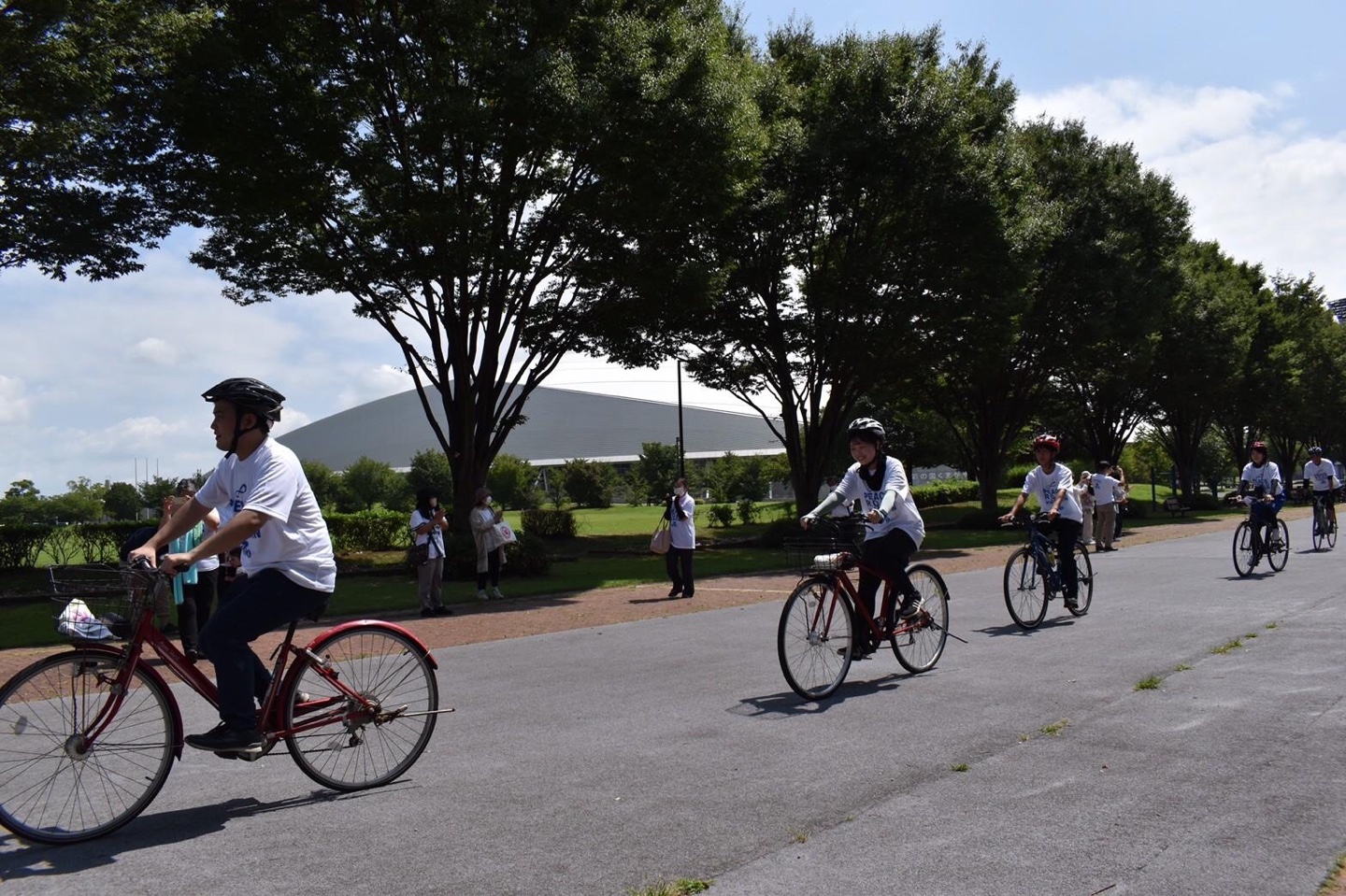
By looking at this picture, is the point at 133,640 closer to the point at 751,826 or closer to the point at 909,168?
the point at 751,826

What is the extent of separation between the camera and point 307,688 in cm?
521

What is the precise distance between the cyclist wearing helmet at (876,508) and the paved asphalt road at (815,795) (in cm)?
68

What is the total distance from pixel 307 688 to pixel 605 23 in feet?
51.2

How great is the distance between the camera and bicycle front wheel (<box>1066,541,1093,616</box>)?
1146cm

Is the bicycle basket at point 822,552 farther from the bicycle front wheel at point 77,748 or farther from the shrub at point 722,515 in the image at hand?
the shrub at point 722,515

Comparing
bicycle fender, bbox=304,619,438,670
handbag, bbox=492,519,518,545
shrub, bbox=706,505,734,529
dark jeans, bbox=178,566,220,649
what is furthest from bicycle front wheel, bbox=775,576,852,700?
shrub, bbox=706,505,734,529

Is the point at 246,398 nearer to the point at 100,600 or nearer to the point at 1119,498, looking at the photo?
the point at 100,600

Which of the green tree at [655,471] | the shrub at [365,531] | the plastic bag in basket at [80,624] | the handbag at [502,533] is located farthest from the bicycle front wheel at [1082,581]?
the green tree at [655,471]

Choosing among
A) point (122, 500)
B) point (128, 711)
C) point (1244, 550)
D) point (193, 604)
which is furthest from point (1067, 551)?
point (122, 500)

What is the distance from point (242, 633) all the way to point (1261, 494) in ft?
48.4

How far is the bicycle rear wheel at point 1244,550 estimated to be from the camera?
15.4m

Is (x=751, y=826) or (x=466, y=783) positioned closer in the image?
(x=751, y=826)

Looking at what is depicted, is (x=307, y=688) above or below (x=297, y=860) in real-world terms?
above

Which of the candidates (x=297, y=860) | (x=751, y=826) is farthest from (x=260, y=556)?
(x=751, y=826)
